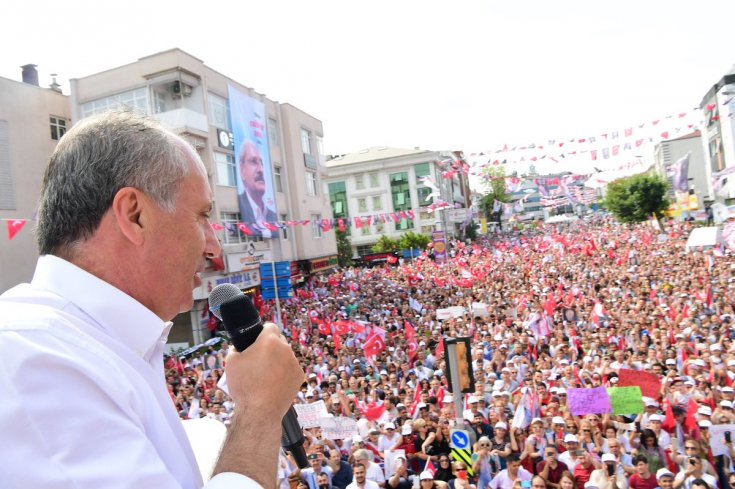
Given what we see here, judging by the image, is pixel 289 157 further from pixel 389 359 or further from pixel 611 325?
pixel 611 325

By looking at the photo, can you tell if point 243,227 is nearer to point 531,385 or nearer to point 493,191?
point 531,385

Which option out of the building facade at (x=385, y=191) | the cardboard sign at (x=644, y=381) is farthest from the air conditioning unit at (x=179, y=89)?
the building facade at (x=385, y=191)

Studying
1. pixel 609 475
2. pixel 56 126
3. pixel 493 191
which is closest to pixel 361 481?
pixel 609 475

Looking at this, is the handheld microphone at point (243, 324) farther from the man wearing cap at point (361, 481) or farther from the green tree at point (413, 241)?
the green tree at point (413, 241)

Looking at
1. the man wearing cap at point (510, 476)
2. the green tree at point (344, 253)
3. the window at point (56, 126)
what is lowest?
the man wearing cap at point (510, 476)

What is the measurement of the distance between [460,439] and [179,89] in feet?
74.5

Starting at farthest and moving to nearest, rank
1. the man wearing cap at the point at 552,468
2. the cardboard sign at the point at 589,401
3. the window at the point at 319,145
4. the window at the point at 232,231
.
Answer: the window at the point at 319,145
the window at the point at 232,231
the cardboard sign at the point at 589,401
the man wearing cap at the point at 552,468

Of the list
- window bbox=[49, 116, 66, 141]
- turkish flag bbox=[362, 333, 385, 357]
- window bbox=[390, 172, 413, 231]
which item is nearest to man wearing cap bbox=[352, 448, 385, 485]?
turkish flag bbox=[362, 333, 385, 357]

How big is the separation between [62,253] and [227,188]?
88.4ft

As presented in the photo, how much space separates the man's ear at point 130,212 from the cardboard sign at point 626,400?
8424 mm

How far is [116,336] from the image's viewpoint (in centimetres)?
108

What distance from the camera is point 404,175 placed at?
65125mm

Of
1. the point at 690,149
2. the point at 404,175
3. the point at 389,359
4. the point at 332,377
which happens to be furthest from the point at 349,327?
the point at 690,149

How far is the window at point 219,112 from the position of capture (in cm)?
2684
